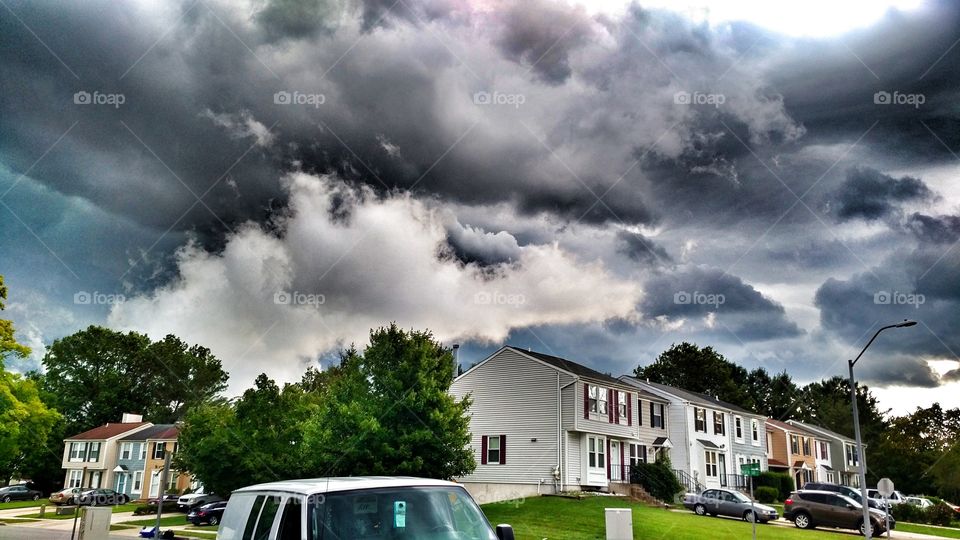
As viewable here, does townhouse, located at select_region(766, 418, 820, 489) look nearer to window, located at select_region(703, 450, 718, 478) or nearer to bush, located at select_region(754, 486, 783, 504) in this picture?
window, located at select_region(703, 450, 718, 478)

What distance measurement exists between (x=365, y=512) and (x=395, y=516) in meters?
0.23

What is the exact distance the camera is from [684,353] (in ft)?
324

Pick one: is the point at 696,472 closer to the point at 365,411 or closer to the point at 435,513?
the point at 365,411

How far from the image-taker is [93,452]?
73750 mm

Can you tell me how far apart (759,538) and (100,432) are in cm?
7104

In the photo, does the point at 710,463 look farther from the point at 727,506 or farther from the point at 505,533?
the point at 505,533

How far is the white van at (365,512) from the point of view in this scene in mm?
5395

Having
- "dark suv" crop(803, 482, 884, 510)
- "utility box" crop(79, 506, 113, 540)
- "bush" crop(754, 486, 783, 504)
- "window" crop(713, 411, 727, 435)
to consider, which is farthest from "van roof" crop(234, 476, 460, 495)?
"window" crop(713, 411, 727, 435)

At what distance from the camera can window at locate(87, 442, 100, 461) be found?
241ft

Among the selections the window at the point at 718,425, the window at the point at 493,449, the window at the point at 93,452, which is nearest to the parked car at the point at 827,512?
the window at the point at 493,449

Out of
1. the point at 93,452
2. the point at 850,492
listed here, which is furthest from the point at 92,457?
the point at 850,492

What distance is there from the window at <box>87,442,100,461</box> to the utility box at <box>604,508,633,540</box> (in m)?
77.6

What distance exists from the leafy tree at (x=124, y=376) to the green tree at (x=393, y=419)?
6512 cm

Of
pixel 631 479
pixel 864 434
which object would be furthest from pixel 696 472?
pixel 864 434
